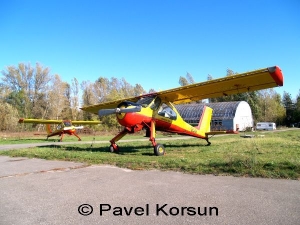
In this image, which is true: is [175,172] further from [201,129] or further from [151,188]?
[201,129]

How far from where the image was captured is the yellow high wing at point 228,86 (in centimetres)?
962

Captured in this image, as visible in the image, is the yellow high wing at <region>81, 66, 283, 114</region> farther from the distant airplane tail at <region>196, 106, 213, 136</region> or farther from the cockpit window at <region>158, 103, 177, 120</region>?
the distant airplane tail at <region>196, 106, 213, 136</region>

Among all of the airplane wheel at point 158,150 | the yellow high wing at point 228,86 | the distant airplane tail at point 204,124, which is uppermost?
the yellow high wing at point 228,86

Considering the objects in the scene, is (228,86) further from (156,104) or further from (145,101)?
(145,101)

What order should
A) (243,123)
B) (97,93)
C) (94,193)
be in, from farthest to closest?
1. (97,93)
2. (243,123)
3. (94,193)

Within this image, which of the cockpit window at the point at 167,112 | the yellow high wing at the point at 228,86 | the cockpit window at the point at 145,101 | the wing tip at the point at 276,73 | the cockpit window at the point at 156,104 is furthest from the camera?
the cockpit window at the point at 167,112

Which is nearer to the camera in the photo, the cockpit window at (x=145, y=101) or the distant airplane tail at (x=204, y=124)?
the cockpit window at (x=145, y=101)

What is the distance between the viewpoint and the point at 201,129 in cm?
1540

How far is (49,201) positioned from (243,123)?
53.7 m

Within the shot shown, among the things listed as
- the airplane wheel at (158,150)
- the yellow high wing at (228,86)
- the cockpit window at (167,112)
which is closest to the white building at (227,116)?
the yellow high wing at (228,86)

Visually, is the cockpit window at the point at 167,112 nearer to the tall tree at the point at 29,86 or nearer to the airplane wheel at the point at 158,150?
the airplane wheel at the point at 158,150

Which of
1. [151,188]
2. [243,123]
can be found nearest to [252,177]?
[151,188]

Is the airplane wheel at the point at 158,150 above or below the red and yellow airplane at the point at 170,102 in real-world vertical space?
below

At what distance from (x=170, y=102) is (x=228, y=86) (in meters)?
3.53
